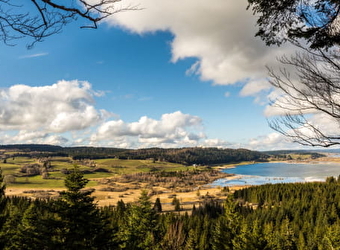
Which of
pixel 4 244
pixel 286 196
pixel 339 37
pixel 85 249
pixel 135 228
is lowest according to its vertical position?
pixel 286 196

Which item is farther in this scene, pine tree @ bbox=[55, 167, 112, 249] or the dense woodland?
the dense woodland

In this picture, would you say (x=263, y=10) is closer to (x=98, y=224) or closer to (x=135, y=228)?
(x=98, y=224)

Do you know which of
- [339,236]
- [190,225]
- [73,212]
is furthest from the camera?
[190,225]

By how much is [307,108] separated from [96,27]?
6631mm

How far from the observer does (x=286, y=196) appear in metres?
112

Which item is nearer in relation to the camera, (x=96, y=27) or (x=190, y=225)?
(x=96, y=27)

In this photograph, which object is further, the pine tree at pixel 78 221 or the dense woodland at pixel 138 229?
the dense woodland at pixel 138 229

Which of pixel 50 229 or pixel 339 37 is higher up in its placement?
pixel 339 37

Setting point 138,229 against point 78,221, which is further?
point 138,229

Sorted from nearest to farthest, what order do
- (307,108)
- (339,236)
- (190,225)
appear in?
(307,108) → (339,236) → (190,225)

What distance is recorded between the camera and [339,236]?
140ft

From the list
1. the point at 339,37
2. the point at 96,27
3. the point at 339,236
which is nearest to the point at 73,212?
the point at 96,27

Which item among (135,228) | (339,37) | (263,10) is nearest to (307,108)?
(339,37)

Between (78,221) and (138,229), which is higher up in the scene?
(78,221)
